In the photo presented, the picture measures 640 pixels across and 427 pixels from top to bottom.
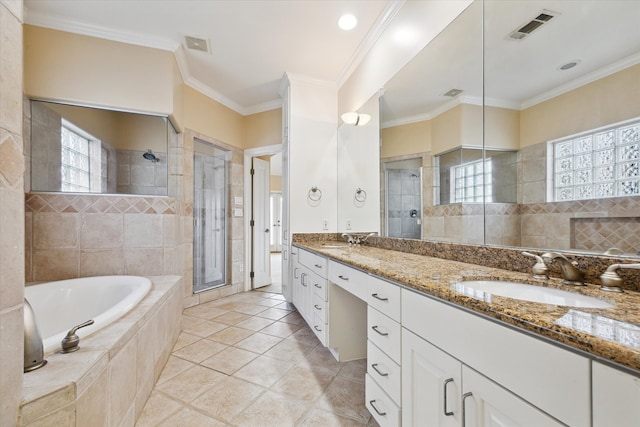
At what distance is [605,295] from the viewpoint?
0.77 metres

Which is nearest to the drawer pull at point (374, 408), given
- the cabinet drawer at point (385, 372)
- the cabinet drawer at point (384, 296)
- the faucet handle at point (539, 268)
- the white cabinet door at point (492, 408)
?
the cabinet drawer at point (385, 372)

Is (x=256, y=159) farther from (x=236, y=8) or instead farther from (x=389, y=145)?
(x=389, y=145)

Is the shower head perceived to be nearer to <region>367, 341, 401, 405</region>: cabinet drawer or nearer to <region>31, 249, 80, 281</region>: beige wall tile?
<region>31, 249, 80, 281</region>: beige wall tile

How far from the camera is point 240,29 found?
246cm

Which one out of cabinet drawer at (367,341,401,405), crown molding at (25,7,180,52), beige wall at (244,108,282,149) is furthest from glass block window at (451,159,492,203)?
crown molding at (25,7,180,52)

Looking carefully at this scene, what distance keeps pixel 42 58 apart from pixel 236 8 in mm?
1645

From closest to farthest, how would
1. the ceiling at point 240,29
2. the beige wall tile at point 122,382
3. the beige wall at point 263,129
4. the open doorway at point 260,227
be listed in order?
1. the beige wall tile at point 122,382
2. the ceiling at point 240,29
3. the beige wall at point 263,129
4. the open doorway at point 260,227

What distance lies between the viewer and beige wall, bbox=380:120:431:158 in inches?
73.5

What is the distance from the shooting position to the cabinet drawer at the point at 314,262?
2.03 m

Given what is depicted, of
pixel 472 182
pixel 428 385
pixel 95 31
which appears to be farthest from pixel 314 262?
pixel 95 31

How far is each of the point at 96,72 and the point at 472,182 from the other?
122 inches

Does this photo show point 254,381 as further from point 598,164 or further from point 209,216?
point 209,216

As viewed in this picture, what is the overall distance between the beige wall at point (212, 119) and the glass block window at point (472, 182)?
2.94 metres

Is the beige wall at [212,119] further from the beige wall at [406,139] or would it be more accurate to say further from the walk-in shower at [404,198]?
the walk-in shower at [404,198]
